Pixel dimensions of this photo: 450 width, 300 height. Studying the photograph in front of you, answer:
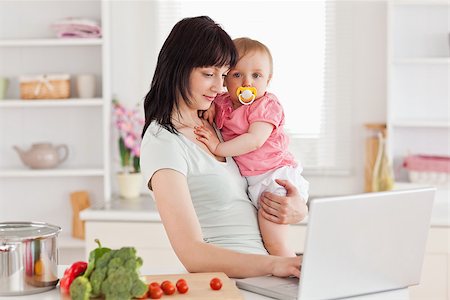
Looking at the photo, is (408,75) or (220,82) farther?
(408,75)

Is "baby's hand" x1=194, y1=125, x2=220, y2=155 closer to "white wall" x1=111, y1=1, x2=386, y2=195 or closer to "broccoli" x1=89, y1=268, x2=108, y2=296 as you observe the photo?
"broccoli" x1=89, y1=268, x2=108, y2=296

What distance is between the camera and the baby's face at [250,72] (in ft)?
7.80

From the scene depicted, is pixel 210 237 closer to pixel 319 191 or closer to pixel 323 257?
pixel 323 257

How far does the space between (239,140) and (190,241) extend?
402mm

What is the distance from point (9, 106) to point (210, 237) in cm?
246

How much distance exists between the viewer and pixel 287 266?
1.96 meters

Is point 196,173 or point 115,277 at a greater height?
point 196,173

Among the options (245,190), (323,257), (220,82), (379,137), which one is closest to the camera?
(323,257)

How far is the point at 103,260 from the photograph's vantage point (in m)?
1.75

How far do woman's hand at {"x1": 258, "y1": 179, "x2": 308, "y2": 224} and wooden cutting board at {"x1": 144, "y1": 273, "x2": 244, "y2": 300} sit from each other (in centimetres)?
38

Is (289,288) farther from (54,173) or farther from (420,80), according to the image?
(420,80)

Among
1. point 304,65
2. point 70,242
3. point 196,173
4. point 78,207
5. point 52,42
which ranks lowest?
point 70,242

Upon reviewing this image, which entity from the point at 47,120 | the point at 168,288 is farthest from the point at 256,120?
the point at 47,120

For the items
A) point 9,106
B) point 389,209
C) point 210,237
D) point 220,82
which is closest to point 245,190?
point 210,237
